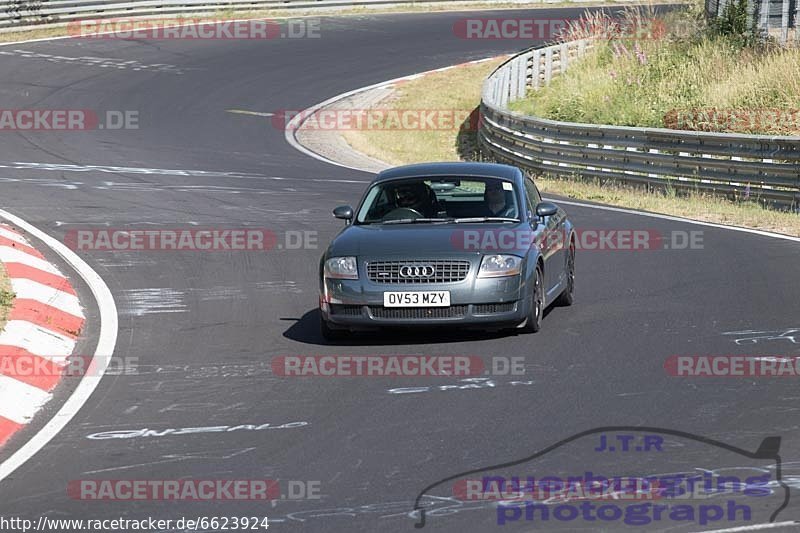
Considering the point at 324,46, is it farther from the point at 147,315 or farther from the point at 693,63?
the point at 147,315

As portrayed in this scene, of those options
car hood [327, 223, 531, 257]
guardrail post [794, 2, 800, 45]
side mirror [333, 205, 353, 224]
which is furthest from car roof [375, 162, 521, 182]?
guardrail post [794, 2, 800, 45]

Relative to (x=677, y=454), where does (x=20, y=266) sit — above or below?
below

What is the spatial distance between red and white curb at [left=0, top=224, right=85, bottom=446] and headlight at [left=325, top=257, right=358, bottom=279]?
2.18 metres

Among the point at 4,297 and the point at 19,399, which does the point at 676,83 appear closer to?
the point at 4,297

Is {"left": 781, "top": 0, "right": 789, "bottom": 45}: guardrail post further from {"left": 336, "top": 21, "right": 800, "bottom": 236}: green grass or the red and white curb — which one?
the red and white curb

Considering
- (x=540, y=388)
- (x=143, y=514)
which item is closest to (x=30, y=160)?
(x=540, y=388)

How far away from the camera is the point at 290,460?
7.68m

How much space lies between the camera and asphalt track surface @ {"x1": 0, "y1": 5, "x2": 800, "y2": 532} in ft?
24.1

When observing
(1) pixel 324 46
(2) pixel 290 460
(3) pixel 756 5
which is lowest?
(1) pixel 324 46

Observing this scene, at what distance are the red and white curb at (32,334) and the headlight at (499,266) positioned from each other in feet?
11.1

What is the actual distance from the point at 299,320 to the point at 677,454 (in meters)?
5.22

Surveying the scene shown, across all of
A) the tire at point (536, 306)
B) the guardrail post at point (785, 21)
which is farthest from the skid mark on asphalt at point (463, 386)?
the guardrail post at point (785, 21)

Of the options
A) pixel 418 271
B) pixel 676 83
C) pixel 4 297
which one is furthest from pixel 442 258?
pixel 676 83

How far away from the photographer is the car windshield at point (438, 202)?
11.9 meters
